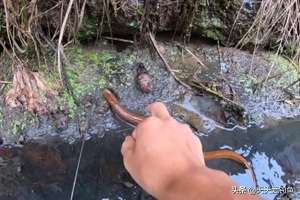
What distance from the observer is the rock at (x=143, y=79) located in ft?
10.0

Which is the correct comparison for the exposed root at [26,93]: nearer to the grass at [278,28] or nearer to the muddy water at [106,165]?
the muddy water at [106,165]

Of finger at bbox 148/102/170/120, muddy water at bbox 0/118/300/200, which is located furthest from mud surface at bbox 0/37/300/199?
finger at bbox 148/102/170/120

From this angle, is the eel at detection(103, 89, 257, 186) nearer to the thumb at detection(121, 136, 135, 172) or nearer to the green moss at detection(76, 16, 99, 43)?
the green moss at detection(76, 16, 99, 43)

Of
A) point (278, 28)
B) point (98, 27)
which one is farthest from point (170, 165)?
point (278, 28)

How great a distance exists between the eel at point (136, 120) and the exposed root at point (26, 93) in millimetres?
372

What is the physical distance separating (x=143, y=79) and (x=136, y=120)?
11.5 inches

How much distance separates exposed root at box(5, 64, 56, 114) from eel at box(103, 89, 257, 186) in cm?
37

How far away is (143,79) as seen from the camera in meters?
3.07

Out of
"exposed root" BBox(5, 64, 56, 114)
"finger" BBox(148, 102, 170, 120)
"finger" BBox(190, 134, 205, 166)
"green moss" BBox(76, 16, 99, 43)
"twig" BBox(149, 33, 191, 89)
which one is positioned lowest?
"exposed root" BBox(5, 64, 56, 114)

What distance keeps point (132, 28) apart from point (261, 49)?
88cm

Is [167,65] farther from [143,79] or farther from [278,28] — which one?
[278,28]

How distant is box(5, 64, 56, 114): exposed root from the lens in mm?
2834

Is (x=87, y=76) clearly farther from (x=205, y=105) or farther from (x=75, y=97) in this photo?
(x=205, y=105)

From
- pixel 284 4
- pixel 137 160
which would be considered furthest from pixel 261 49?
pixel 137 160
